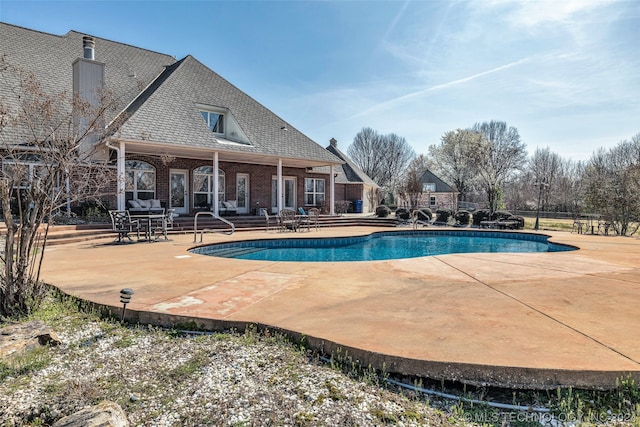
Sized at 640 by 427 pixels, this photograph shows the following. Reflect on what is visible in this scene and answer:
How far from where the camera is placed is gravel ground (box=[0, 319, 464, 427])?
7.44ft

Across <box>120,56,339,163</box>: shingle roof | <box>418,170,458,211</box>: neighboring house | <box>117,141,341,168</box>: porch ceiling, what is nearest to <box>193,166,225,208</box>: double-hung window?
<box>117,141,341,168</box>: porch ceiling

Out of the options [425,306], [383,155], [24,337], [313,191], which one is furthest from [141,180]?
[383,155]

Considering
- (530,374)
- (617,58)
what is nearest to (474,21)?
(617,58)

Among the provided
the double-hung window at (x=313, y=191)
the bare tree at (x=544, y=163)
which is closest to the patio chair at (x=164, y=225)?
the double-hung window at (x=313, y=191)

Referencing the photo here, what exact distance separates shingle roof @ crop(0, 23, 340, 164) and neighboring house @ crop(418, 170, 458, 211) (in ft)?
81.2

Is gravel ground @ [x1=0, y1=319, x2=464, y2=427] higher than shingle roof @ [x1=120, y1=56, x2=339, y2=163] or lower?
lower

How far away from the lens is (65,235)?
401 inches

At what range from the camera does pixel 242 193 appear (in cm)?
1897

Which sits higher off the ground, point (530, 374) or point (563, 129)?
point (563, 129)

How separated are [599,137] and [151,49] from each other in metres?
45.7

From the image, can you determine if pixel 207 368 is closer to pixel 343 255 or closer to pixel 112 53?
pixel 343 255

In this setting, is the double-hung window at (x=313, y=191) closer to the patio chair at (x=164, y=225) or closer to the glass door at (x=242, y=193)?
the glass door at (x=242, y=193)

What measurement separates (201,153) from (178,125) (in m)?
1.71

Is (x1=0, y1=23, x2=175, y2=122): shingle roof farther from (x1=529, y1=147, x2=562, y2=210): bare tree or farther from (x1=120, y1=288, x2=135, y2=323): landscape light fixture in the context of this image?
(x1=529, y1=147, x2=562, y2=210): bare tree
